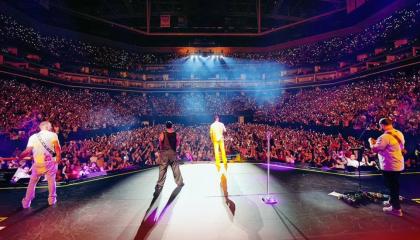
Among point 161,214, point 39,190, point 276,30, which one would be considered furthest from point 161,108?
point 161,214

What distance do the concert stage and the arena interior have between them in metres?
0.04

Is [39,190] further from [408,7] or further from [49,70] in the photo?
[408,7]

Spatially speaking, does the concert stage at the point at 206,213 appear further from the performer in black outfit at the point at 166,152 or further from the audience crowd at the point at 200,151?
the audience crowd at the point at 200,151

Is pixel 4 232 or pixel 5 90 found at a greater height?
pixel 5 90

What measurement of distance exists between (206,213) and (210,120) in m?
20.3

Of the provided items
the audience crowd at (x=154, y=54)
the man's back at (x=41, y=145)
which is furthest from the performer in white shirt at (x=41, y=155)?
the audience crowd at (x=154, y=54)

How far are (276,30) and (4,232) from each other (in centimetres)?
2710

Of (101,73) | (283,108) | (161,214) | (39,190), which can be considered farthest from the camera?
(101,73)

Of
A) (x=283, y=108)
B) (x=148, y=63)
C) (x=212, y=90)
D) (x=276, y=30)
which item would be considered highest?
(x=276, y=30)

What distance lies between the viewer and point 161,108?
2502 cm

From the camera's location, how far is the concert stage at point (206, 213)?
350 centimetres

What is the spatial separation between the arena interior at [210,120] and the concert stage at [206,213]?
0.04 meters

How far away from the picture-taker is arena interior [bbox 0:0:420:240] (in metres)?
4.12

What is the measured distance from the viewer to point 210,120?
2444 cm
